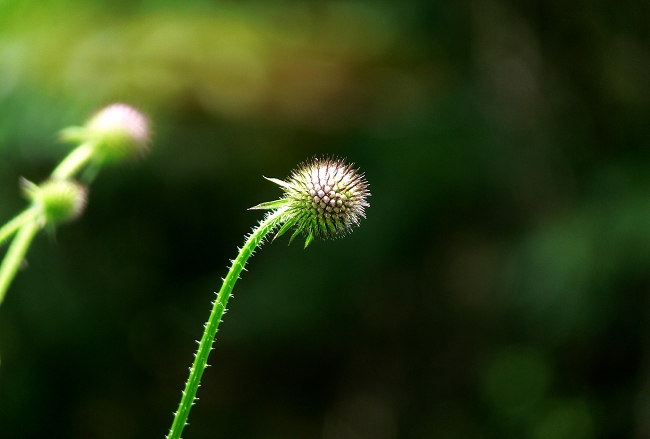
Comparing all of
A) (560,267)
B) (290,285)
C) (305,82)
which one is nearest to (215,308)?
(560,267)

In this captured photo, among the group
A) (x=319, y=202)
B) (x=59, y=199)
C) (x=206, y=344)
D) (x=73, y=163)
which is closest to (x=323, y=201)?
(x=319, y=202)

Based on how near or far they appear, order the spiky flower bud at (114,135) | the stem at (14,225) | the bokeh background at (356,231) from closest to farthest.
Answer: the stem at (14,225) < the spiky flower bud at (114,135) < the bokeh background at (356,231)

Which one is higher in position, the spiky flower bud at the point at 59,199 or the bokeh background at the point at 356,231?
the bokeh background at the point at 356,231

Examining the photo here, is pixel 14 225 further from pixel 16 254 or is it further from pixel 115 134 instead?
pixel 115 134

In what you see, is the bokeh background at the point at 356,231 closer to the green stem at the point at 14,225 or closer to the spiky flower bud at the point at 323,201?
the green stem at the point at 14,225

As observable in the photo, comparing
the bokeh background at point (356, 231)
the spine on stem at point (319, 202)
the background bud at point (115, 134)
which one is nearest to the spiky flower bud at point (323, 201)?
the spine on stem at point (319, 202)

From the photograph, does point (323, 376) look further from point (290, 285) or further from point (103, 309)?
point (103, 309)
